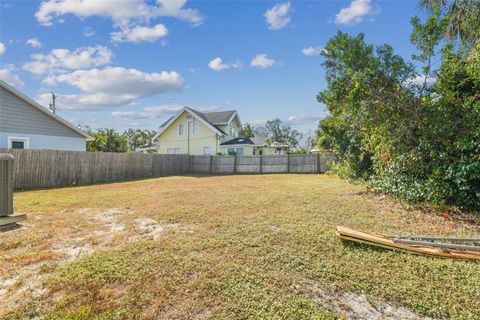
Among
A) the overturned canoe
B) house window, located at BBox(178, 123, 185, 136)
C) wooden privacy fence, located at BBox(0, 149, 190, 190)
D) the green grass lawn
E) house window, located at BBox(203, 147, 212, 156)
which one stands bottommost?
the green grass lawn

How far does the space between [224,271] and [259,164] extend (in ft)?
53.2

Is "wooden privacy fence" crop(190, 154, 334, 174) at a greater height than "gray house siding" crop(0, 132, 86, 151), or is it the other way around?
"gray house siding" crop(0, 132, 86, 151)

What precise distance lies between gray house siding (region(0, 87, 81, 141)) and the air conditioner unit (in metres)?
9.94

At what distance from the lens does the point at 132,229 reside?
13.7 feet

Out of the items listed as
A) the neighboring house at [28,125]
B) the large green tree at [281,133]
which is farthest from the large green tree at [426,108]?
A: the large green tree at [281,133]

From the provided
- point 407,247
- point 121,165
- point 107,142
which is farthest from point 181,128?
point 407,247

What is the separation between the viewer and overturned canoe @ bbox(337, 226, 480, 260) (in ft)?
10.3

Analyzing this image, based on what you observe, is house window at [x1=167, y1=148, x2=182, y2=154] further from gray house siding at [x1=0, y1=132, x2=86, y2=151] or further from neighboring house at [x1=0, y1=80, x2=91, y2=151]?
neighboring house at [x1=0, y1=80, x2=91, y2=151]

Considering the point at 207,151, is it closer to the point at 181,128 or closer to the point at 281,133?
the point at 181,128

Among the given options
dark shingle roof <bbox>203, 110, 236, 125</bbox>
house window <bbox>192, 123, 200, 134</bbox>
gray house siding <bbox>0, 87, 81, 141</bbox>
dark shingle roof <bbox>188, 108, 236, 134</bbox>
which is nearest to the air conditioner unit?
gray house siding <bbox>0, 87, 81, 141</bbox>

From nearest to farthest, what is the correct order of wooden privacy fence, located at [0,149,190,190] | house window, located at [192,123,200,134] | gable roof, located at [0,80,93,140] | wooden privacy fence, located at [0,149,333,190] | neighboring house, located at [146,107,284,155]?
1. wooden privacy fence, located at [0,149,190,190]
2. wooden privacy fence, located at [0,149,333,190]
3. gable roof, located at [0,80,93,140]
4. neighboring house, located at [146,107,284,155]
5. house window, located at [192,123,200,134]

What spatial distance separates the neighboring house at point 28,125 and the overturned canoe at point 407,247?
13.1 m

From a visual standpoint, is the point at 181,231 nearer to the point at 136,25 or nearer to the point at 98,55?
the point at 136,25

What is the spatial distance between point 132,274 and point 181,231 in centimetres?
142
